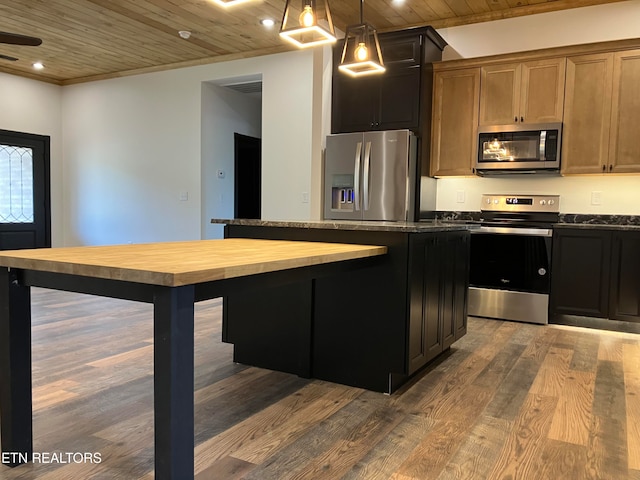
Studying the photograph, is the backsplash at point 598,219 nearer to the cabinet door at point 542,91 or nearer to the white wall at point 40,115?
the cabinet door at point 542,91

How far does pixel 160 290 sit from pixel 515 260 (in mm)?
3624

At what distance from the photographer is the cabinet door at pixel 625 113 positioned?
3.96 meters

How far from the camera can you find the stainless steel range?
165 inches

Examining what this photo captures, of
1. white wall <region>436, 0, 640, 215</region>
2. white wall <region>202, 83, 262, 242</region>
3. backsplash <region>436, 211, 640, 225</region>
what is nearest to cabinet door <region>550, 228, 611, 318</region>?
backsplash <region>436, 211, 640, 225</region>

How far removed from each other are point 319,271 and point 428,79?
10.6 ft

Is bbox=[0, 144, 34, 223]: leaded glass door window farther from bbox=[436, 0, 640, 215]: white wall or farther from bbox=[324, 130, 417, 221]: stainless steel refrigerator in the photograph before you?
bbox=[436, 0, 640, 215]: white wall

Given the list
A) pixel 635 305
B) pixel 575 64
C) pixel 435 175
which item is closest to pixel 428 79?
pixel 435 175

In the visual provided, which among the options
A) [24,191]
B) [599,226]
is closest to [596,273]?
[599,226]

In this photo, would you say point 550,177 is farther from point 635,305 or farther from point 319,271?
point 319,271

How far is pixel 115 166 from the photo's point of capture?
6.86 metres

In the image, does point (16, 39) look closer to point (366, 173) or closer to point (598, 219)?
point (366, 173)

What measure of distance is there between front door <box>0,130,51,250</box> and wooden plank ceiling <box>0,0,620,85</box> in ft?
3.53

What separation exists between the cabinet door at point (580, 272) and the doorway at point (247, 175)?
13.4 ft

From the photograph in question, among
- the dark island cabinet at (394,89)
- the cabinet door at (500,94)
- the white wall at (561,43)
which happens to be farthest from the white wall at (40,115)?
the cabinet door at (500,94)
